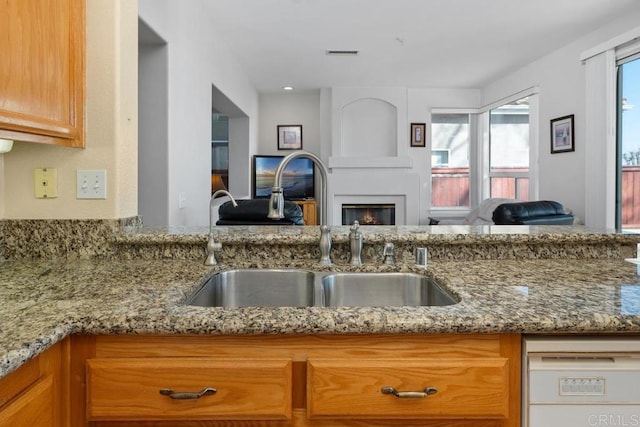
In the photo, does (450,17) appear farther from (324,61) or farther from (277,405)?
(277,405)

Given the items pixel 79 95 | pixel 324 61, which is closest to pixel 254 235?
pixel 79 95

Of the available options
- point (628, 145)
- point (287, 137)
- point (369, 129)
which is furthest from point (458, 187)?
point (628, 145)

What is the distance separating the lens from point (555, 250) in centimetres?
165

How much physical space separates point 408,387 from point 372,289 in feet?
1.90

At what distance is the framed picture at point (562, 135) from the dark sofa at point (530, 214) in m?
1.09

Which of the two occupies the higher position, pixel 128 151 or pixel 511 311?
pixel 128 151

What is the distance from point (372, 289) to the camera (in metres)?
1.52

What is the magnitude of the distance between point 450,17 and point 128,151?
3372 mm

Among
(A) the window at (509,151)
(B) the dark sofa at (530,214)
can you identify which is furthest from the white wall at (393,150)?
(B) the dark sofa at (530,214)

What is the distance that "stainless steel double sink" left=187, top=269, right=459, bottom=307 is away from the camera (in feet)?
4.87

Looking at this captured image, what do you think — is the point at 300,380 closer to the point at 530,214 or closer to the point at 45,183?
Answer: the point at 45,183

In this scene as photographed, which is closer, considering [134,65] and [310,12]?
[134,65]

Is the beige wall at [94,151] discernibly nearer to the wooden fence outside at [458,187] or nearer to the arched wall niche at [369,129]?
the arched wall niche at [369,129]

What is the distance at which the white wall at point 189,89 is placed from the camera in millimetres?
3047
